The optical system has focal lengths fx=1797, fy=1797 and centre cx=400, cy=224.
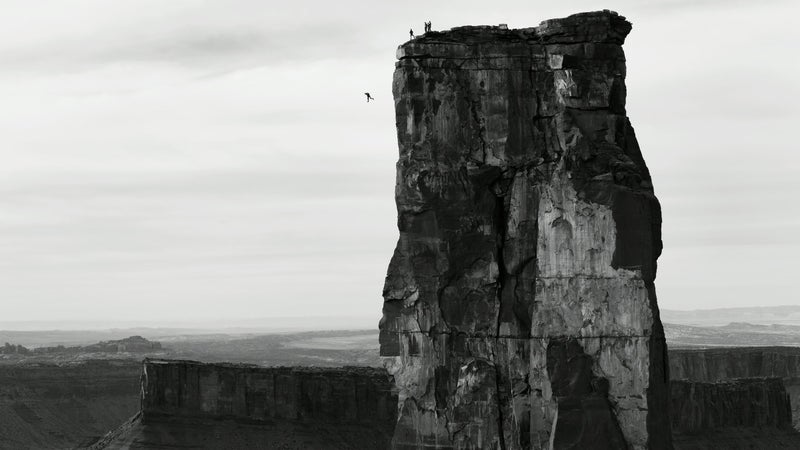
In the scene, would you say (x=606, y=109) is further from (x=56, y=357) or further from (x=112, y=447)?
(x=56, y=357)

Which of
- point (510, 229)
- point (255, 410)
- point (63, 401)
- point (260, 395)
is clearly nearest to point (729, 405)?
point (260, 395)

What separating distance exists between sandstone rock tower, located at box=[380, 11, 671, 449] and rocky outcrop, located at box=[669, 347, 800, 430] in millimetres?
82314

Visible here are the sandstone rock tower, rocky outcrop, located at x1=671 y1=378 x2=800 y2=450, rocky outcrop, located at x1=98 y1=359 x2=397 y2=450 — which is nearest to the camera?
the sandstone rock tower

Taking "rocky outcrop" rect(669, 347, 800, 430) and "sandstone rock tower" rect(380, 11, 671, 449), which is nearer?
"sandstone rock tower" rect(380, 11, 671, 449)

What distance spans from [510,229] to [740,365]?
89199 millimetres

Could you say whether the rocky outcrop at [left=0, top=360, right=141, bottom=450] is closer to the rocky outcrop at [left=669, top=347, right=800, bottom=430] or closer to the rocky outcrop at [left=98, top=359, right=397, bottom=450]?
the rocky outcrop at [left=98, top=359, right=397, bottom=450]

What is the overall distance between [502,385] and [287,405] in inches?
1623

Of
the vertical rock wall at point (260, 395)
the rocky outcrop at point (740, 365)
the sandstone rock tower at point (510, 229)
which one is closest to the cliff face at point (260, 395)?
the vertical rock wall at point (260, 395)

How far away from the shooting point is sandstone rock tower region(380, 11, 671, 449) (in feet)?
181

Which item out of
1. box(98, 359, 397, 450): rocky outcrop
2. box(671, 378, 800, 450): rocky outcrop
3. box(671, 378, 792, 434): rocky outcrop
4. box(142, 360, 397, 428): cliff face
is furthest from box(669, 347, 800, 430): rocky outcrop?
box(98, 359, 397, 450): rocky outcrop

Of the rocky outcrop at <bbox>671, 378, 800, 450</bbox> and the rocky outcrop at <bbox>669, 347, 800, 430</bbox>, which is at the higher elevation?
the rocky outcrop at <bbox>669, 347, 800, 430</bbox>

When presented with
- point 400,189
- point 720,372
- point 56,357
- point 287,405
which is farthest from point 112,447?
point 56,357

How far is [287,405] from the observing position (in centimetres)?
9662

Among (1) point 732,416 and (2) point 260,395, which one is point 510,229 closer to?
(2) point 260,395
